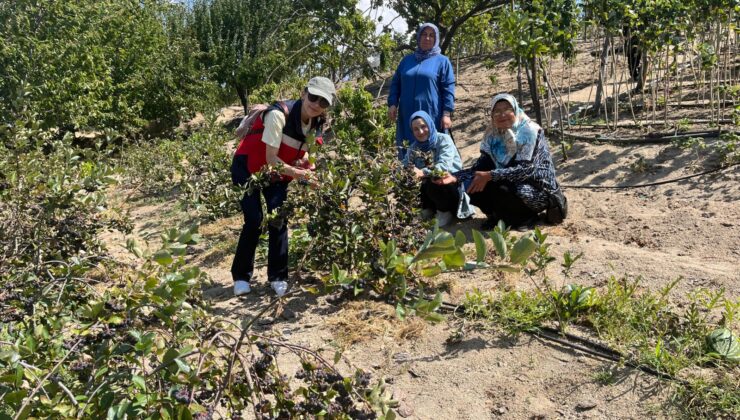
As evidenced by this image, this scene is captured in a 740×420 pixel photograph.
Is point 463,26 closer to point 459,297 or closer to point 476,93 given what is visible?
point 476,93

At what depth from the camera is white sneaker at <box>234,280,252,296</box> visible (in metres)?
3.57

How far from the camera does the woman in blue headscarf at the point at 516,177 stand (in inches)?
162

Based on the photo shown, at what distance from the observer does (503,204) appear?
13.7 ft

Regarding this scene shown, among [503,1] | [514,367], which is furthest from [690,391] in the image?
[503,1]

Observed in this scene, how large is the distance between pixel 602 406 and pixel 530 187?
206 centimetres

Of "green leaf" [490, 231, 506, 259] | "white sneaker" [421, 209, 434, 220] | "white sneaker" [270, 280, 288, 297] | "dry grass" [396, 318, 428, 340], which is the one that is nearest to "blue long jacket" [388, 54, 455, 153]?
"white sneaker" [421, 209, 434, 220]

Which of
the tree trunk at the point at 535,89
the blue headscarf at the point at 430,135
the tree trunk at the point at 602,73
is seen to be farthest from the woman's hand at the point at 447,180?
the tree trunk at the point at 602,73

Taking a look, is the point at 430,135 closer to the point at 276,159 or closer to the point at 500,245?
the point at 276,159

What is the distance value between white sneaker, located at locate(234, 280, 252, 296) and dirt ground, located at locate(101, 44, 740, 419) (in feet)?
0.15

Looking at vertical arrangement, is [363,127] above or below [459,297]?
above

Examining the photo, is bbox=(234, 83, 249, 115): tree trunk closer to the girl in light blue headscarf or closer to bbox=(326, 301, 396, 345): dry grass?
the girl in light blue headscarf

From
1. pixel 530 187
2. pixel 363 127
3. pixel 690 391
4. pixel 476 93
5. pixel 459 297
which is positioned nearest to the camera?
pixel 690 391

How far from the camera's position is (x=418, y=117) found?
13.9 ft

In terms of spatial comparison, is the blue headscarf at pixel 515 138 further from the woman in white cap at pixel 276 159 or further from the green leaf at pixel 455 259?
the green leaf at pixel 455 259
